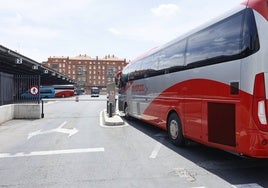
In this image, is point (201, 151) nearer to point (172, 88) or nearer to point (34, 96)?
point (172, 88)

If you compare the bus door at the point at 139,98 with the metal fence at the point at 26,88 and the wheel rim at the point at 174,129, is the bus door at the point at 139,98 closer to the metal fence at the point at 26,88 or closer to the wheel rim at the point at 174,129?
the wheel rim at the point at 174,129

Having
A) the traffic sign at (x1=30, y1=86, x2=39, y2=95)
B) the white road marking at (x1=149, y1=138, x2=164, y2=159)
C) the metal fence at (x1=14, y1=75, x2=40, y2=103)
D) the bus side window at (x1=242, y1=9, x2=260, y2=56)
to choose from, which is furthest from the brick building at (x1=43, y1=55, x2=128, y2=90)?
the bus side window at (x1=242, y1=9, x2=260, y2=56)

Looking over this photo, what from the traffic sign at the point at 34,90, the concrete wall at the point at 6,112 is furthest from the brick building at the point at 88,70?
the concrete wall at the point at 6,112

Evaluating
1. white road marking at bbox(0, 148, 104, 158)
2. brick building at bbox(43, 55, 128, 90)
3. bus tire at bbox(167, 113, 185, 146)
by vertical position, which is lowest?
white road marking at bbox(0, 148, 104, 158)

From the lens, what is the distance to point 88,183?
5.33 metres

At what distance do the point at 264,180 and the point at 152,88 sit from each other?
6.24 meters

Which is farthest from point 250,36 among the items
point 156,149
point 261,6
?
point 156,149

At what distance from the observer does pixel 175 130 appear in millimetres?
8734

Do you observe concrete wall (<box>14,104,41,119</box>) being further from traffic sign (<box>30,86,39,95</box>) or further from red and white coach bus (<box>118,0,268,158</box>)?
red and white coach bus (<box>118,0,268,158</box>)

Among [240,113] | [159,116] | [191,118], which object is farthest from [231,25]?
[159,116]

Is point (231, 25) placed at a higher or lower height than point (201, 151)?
higher

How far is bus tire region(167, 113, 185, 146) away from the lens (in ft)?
27.6

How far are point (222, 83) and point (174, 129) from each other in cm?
301

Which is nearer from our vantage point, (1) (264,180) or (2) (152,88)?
(1) (264,180)
